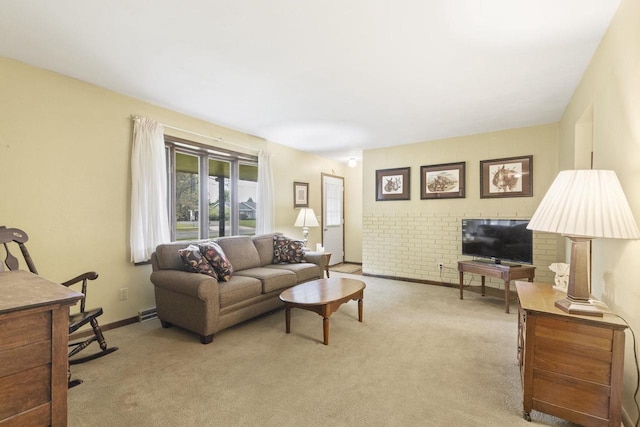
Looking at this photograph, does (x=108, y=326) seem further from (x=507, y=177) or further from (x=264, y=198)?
(x=507, y=177)

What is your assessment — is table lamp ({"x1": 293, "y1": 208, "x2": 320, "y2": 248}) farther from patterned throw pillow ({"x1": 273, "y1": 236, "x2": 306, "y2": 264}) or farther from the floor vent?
the floor vent

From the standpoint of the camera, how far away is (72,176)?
2822mm

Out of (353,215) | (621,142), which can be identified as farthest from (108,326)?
(353,215)

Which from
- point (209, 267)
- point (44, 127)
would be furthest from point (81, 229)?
point (209, 267)

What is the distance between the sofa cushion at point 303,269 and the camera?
382 centimetres

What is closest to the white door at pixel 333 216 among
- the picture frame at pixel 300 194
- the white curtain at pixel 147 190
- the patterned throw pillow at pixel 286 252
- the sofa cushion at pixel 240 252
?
the picture frame at pixel 300 194

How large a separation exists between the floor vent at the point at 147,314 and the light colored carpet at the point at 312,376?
0.11 metres

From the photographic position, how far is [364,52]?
2314 mm

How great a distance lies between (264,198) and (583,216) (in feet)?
12.9

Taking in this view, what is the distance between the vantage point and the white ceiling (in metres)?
1.85

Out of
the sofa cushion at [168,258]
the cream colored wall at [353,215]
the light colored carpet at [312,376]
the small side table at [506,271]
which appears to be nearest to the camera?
the light colored carpet at [312,376]

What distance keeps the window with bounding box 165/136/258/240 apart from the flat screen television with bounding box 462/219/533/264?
10.7 feet

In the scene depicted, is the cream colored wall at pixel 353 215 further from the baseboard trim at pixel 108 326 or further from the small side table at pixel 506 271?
the baseboard trim at pixel 108 326

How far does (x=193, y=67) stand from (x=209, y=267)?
1852mm
